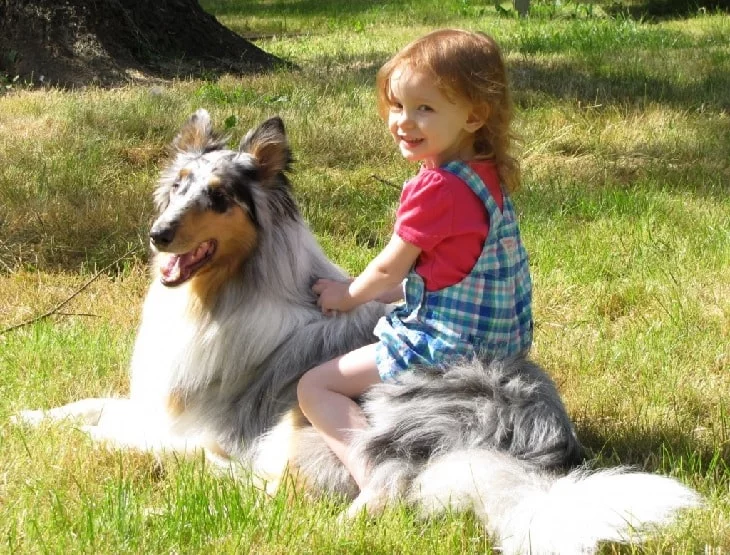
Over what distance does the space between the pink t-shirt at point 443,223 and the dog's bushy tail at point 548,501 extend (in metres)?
0.58

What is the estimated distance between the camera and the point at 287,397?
3.53 m

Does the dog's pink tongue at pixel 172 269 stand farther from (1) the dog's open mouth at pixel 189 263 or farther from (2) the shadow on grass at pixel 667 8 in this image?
(2) the shadow on grass at pixel 667 8

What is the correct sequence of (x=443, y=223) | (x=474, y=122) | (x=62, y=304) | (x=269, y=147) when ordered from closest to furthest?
(x=443, y=223) < (x=474, y=122) < (x=269, y=147) < (x=62, y=304)

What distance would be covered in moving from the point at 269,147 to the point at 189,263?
1.68ft

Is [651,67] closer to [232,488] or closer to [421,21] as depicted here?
[421,21]

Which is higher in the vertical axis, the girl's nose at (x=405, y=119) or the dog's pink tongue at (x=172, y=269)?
the girl's nose at (x=405, y=119)

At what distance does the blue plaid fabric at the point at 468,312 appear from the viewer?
10.3 ft

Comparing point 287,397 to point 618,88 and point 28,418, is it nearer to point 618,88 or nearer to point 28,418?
point 28,418

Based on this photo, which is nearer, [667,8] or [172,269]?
[172,269]

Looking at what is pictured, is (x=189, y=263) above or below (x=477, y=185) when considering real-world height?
below

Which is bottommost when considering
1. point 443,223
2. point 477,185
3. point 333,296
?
point 333,296

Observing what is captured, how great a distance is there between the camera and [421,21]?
1633 centimetres

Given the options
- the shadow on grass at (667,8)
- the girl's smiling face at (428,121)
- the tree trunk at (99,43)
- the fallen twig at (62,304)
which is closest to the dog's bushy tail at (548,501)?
the girl's smiling face at (428,121)

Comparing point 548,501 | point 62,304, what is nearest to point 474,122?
point 548,501
